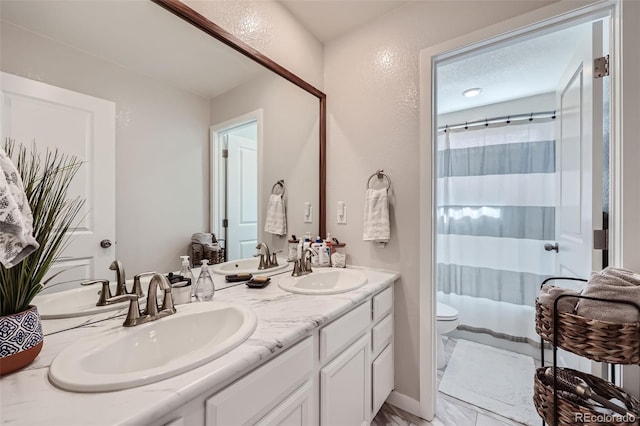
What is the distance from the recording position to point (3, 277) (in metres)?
0.59

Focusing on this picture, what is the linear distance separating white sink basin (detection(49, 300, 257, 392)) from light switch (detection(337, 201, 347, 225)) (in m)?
1.05

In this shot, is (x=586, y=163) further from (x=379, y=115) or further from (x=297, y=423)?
(x=297, y=423)

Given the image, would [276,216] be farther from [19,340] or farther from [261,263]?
[19,340]

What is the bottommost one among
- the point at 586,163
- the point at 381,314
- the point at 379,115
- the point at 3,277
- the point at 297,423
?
the point at 297,423

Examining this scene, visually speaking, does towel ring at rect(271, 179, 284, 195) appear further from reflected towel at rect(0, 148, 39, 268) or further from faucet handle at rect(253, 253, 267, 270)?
reflected towel at rect(0, 148, 39, 268)

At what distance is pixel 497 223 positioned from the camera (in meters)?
2.53

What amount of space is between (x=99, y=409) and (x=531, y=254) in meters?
2.91

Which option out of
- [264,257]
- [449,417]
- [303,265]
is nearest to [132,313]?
[264,257]

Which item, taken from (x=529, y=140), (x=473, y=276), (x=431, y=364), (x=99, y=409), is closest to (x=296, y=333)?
(x=99, y=409)

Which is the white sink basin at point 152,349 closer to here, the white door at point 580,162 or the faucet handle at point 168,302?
the faucet handle at point 168,302

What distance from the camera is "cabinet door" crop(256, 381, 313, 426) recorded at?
800 mm

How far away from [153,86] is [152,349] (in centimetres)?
95

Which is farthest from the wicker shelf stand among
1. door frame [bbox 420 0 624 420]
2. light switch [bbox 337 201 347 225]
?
light switch [bbox 337 201 347 225]

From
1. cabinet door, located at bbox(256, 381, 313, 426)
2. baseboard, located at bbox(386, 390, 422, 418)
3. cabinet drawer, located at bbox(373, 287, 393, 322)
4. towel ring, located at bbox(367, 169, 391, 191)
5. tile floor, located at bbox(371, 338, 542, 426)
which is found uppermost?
towel ring, located at bbox(367, 169, 391, 191)
